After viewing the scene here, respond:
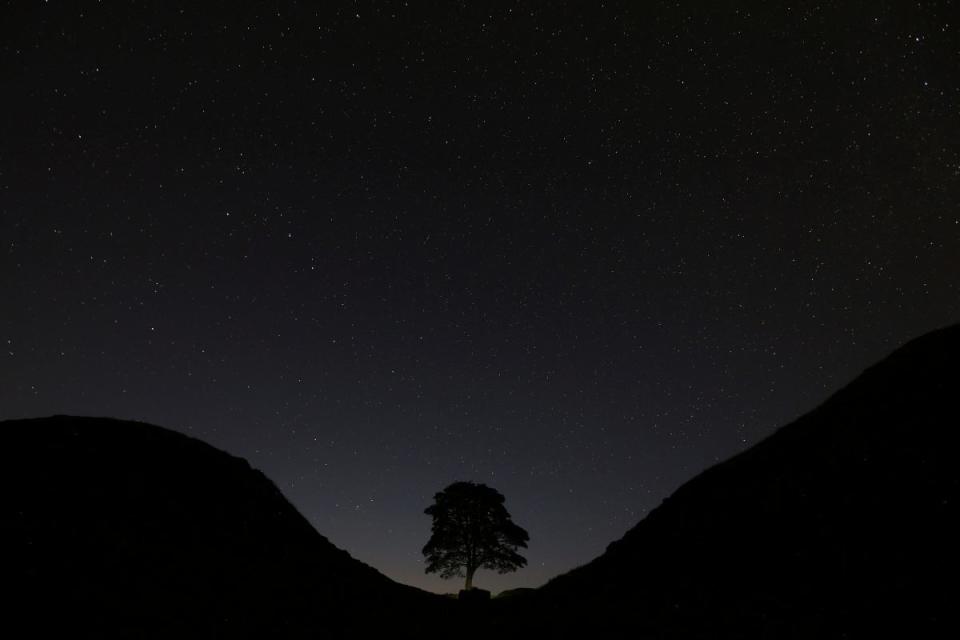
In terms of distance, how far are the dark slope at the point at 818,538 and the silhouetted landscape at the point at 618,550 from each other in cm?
7

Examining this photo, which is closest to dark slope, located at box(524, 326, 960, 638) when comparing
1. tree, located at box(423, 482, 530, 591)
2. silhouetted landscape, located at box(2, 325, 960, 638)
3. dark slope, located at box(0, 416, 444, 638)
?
silhouetted landscape, located at box(2, 325, 960, 638)

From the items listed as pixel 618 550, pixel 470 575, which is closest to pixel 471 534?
pixel 470 575

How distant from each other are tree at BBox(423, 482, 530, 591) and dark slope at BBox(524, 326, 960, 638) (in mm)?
21921

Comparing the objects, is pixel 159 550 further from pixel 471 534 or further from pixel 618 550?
pixel 471 534

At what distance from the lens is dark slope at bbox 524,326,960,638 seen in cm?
1357

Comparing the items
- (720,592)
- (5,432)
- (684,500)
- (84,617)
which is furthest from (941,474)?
(5,432)

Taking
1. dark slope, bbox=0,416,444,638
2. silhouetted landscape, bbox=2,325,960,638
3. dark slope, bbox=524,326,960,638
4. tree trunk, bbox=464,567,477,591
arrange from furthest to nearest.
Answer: tree trunk, bbox=464,567,477,591, dark slope, bbox=0,416,444,638, silhouetted landscape, bbox=2,325,960,638, dark slope, bbox=524,326,960,638

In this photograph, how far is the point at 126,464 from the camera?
2466 centimetres

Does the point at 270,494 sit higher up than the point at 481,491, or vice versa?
the point at 481,491

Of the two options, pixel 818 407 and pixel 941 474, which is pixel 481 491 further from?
pixel 941 474

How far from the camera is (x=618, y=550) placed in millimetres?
24344

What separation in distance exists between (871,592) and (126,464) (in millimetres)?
25556

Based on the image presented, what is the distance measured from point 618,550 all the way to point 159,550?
16.5 m

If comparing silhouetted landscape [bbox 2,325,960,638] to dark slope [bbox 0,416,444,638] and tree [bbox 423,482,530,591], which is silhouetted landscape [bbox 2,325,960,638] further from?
tree [bbox 423,482,530,591]
